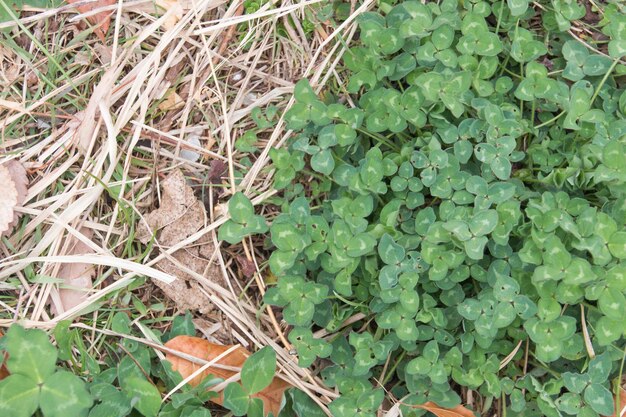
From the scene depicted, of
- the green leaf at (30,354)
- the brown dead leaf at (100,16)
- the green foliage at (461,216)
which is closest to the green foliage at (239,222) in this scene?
the green foliage at (461,216)

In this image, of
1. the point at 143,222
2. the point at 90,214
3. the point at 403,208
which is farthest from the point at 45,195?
the point at 403,208

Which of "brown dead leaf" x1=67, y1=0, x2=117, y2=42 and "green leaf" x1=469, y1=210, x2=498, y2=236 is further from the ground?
"brown dead leaf" x1=67, y1=0, x2=117, y2=42

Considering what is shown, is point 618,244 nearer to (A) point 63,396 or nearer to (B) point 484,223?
(B) point 484,223

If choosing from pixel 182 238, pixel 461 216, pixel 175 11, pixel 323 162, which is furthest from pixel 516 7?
pixel 182 238

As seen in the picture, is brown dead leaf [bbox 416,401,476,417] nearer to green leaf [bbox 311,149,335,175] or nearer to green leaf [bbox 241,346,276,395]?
green leaf [bbox 241,346,276,395]

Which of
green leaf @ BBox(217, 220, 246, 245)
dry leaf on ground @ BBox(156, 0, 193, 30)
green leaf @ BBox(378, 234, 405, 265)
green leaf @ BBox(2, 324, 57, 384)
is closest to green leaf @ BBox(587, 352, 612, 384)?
green leaf @ BBox(378, 234, 405, 265)

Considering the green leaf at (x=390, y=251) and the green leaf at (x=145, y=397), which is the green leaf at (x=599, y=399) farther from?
the green leaf at (x=145, y=397)

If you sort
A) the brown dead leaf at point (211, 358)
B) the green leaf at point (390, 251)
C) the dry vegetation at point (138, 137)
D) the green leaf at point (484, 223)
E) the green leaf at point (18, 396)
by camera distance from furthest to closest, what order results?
the dry vegetation at point (138, 137), the brown dead leaf at point (211, 358), the green leaf at point (390, 251), the green leaf at point (484, 223), the green leaf at point (18, 396)
